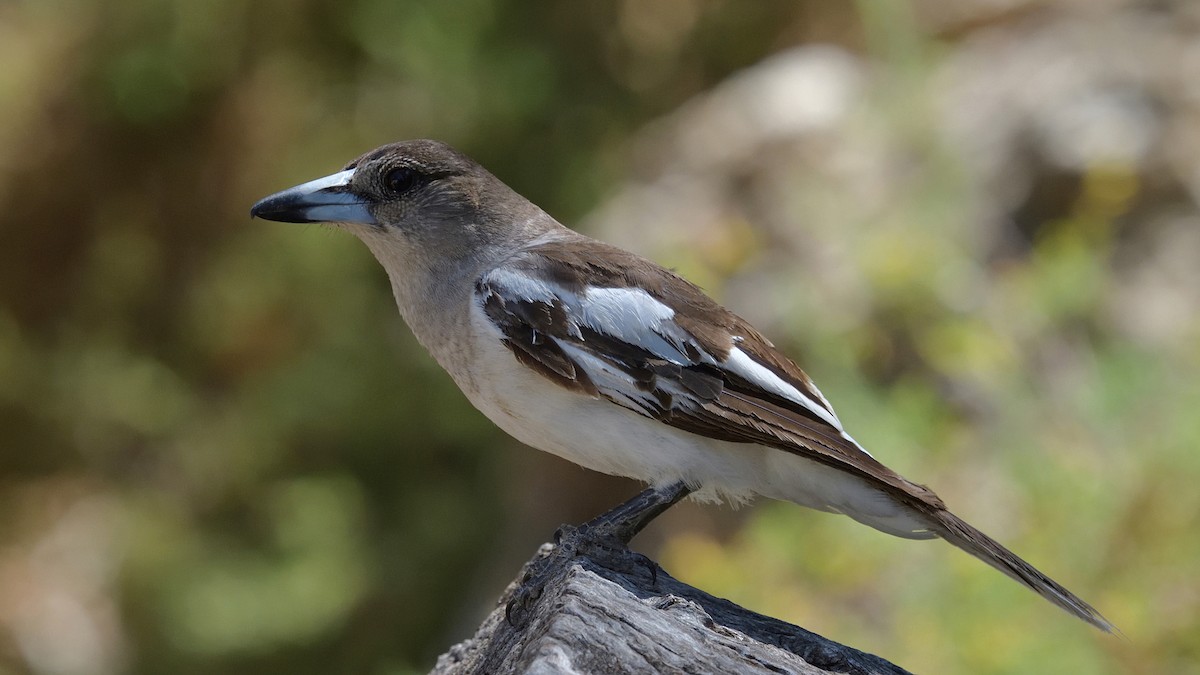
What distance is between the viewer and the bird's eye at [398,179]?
3.59m

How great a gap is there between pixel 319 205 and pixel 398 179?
25 cm

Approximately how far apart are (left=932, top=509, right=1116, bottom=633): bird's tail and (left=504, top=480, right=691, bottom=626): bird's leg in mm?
738

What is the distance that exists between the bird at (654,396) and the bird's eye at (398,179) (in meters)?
0.37

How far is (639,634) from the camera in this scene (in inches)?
91.4

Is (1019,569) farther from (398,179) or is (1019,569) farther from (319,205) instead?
(319,205)

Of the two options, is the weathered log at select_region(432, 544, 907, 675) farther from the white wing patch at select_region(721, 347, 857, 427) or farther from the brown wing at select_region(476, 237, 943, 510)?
the white wing patch at select_region(721, 347, 857, 427)

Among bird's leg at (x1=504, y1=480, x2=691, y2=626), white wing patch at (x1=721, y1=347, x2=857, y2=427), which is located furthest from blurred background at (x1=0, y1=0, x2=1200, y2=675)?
bird's leg at (x1=504, y1=480, x2=691, y2=626)

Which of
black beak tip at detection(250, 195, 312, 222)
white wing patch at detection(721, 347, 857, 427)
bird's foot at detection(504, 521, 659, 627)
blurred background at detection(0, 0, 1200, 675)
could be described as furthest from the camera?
blurred background at detection(0, 0, 1200, 675)

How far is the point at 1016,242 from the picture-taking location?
646 centimetres

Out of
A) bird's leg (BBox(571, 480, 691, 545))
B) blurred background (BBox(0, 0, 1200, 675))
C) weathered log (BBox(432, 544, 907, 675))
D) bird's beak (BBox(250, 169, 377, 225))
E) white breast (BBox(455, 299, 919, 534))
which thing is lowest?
weathered log (BBox(432, 544, 907, 675))

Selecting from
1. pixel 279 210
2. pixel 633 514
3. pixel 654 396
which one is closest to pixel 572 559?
pixel 633 514

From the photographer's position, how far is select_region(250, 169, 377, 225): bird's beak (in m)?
3.50

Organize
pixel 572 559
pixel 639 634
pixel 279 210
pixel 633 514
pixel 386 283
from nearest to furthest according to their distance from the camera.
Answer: pixel 639 634
pixel 572 559
pixel 633 514
pixel 279 210
pixel 386 283

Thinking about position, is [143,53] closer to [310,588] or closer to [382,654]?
[310,588]
